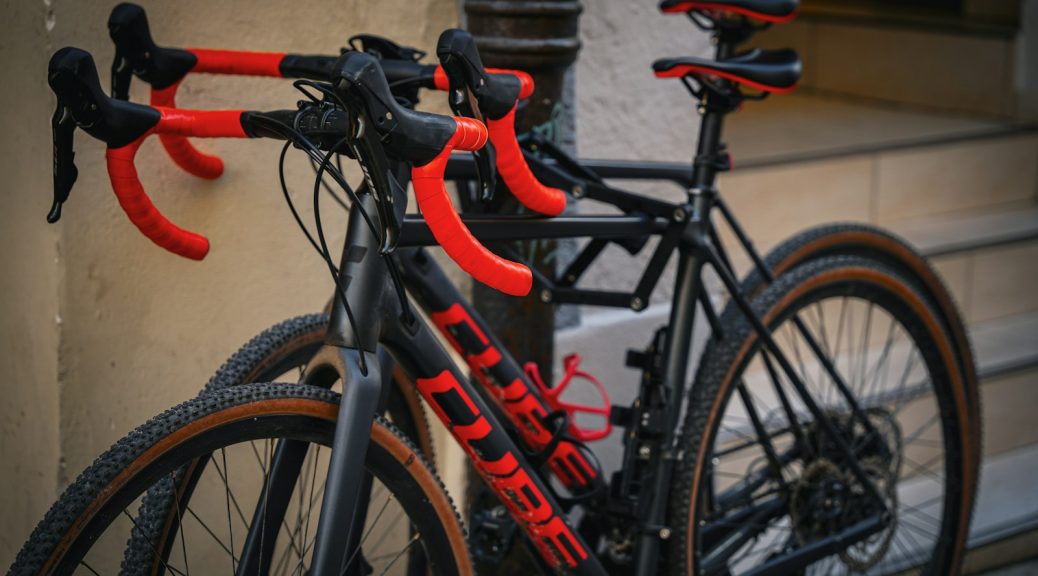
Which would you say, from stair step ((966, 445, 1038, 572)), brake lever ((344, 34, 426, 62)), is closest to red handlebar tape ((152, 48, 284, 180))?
brake lever ((344, 34, 426, 62))

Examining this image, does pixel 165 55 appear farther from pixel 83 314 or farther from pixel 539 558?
pixel 539 558

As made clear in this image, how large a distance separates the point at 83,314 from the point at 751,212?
6.84 feet

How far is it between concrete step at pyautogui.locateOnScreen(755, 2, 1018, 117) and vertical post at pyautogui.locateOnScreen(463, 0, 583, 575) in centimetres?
279

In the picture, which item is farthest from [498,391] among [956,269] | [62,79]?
[956,269]

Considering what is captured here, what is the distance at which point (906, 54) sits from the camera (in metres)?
4.97

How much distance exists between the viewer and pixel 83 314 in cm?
225

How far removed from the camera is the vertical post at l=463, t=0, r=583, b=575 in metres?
2.17

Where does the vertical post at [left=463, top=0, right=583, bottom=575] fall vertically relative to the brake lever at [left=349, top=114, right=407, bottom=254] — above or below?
above

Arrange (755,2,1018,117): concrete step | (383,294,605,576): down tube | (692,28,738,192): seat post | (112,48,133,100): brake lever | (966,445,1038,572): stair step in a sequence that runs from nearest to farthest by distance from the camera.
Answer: (383,294,605,576): down tube
(112,48,133,100): brake lever
(692,28,738,192): seat post
(966,445,1038,572): stair step
(755,2,1018,117): concrete step

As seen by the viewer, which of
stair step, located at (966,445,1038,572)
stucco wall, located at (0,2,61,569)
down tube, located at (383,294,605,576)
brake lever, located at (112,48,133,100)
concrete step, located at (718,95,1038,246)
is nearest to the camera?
down tube, located at (383,294,605,576)

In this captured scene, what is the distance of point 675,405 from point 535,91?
0.64 meters

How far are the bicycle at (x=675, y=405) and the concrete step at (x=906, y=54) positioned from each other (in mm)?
2296

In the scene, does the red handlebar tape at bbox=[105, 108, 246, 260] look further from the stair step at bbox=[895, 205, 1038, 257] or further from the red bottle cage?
the stair step at bbox=[895, 205, 1038, 257]

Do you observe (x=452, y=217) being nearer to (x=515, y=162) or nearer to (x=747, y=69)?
(x=515, y=162)
